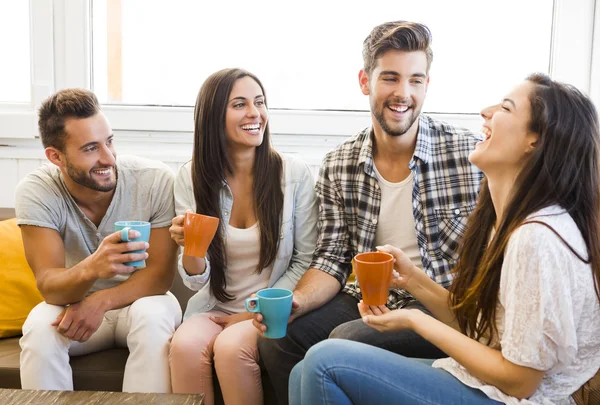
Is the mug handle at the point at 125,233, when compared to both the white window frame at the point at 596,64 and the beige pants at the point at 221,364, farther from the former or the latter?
the white window frame at the point at 596,64

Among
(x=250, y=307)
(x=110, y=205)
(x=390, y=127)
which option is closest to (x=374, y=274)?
(x=250, y=307)

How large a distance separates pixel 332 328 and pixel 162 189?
2.41 ft

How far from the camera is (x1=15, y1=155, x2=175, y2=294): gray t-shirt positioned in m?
2.09

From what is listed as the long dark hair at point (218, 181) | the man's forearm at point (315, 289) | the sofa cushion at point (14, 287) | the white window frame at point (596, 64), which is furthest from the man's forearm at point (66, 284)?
the white window frame at point (596, 64)

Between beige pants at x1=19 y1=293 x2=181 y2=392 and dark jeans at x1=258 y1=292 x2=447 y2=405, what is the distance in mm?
304

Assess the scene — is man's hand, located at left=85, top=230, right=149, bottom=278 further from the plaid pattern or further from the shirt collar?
the shirt collar

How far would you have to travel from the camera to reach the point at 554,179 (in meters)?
1.32

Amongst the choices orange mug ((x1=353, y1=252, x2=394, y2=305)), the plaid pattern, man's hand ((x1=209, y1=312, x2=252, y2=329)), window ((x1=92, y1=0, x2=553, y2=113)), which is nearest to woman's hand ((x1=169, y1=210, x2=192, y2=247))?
man's hand ((x1=209, y1=312, x2=252, y2=329))

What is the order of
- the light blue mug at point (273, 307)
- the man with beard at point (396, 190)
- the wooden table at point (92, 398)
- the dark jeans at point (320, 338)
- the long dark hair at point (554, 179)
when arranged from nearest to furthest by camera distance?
the long dark hair at point (554, 179) → the wooden table at point (92, 398) → the light blue mug at point (273, 307) → the dark jeans at point (320, 338) → the man with beard at point (396, 190)

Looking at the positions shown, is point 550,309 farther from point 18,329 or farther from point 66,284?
point 18,329

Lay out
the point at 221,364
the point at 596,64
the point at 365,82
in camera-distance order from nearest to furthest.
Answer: the point at 221,364 → the point at 365,82 → the point at 596,64

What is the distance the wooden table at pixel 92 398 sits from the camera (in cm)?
142

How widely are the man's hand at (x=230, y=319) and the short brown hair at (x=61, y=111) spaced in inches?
28.9

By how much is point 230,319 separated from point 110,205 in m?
0.54
